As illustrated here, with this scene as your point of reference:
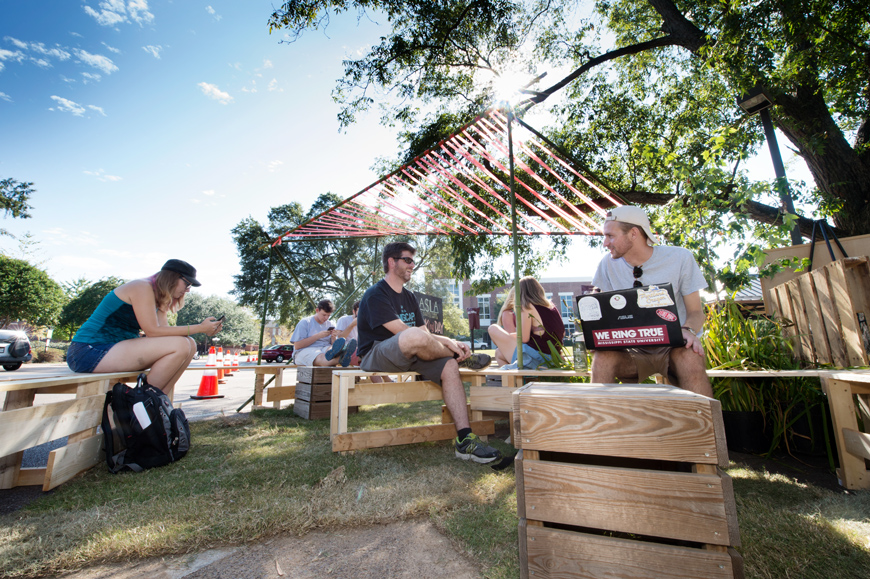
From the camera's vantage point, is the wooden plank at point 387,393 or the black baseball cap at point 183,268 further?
the black baseball cap at point 183,268

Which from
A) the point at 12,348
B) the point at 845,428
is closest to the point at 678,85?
the point at 845,428

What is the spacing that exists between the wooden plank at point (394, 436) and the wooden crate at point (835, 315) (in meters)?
2.36

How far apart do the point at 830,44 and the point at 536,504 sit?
25.0 feet

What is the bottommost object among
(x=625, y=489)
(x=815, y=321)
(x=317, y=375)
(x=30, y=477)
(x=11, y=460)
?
(x=30, y=477)

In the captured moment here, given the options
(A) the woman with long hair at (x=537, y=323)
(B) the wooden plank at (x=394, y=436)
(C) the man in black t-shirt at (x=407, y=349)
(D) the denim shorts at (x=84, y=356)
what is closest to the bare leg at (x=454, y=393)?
(C) the man in black t-shirt at (x=407, y=349)

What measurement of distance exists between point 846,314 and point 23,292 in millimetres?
36106

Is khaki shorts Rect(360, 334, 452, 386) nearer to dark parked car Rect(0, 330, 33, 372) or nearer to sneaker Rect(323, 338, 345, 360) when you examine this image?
sneaker Rect(323, 338, 345, 360)

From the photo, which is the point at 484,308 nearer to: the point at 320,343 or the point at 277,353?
the point at 277,353

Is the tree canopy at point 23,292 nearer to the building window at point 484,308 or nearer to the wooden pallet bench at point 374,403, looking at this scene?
the wooden pallet bench at point 374,403

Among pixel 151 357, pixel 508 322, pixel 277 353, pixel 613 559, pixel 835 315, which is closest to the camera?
pixel 613 559

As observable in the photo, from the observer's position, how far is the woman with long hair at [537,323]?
3.51 m

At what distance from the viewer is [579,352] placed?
309 centimetres

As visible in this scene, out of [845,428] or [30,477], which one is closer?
[845,428]

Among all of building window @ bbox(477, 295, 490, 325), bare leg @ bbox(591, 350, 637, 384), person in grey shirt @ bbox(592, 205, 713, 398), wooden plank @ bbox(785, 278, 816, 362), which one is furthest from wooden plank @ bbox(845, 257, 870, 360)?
building window @ bbox(477, 295, 490, 325)
